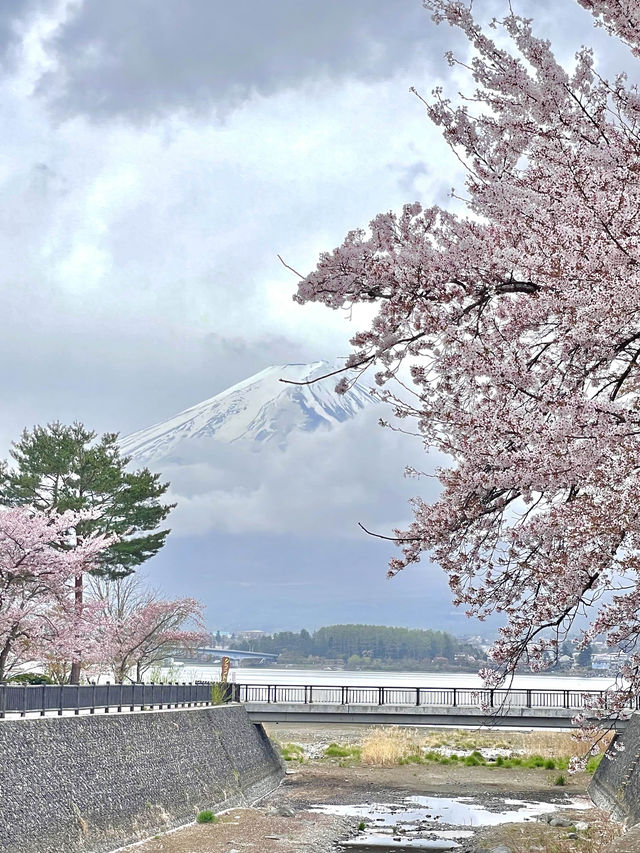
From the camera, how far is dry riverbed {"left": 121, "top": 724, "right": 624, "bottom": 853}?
75.7 feet

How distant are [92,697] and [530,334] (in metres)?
17.7

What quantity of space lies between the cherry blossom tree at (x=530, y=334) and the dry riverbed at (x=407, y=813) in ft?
30.0

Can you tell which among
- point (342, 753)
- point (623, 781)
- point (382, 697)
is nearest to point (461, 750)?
point (342, 753)

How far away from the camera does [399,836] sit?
25.3 meters

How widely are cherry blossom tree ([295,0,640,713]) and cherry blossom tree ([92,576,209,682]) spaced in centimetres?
3348

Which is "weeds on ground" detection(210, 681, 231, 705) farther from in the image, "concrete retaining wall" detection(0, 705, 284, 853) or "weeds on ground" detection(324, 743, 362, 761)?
"weeds on ground" detection(324, 743, 362, 761)

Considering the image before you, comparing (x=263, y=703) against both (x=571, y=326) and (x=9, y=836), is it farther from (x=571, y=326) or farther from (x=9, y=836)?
(x=571, y=326)

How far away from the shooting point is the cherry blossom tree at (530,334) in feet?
22.0

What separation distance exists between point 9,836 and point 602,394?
501 inches

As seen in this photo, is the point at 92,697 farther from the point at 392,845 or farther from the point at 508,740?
the point at 508,740

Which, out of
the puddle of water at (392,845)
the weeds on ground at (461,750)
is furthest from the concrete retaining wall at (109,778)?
the weeds on ground at (461,750)

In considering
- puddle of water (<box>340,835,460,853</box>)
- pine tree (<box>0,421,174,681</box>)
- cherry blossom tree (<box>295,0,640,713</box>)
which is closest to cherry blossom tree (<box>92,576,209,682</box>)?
pine tree (<box>0,421,174,681</box>)

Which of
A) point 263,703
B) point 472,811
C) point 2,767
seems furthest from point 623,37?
point 263,703

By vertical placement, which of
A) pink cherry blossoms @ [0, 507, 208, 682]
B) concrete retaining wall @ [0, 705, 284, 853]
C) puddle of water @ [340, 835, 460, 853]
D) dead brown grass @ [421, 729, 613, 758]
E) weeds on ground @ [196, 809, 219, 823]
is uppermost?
pink cherry blossoms @ [0, 507, 208, 682]
